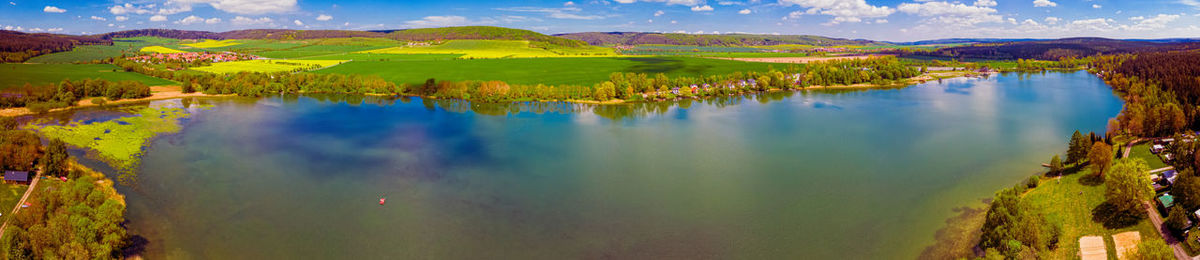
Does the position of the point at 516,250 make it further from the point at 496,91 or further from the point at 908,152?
the point at 496,91

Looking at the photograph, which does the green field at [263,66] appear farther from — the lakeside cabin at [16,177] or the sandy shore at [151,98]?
the lakeside cabin at [16,177]

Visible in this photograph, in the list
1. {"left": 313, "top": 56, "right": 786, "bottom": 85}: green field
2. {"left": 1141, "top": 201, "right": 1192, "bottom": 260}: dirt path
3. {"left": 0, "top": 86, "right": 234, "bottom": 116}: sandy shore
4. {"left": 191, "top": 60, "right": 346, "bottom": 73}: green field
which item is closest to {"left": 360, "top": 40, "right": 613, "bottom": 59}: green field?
{"left": 313, "top": 56, "right": 786, "bottom": 85}: green field

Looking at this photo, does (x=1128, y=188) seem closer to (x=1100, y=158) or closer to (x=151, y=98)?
(x=1100, y=158)

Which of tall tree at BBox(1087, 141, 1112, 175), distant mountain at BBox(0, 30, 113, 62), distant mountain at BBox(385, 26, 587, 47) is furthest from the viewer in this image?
distant mountain at BBox(385, 26, 587, 47)

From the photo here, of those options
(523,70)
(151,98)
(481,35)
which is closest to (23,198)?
(151,98)

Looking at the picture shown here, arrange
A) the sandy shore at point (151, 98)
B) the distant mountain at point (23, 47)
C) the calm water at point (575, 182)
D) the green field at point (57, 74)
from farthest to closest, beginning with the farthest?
the distant mountain at point (23, 47), the green field at point (57, 74), the sandy shore at point (151, 98), the calm water at point (575, 182)

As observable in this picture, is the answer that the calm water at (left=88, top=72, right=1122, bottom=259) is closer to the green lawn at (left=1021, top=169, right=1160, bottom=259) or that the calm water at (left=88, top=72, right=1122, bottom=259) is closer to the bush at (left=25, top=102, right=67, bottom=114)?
the green lawn at (left=1021, top=169, right=1160, bottom=259)

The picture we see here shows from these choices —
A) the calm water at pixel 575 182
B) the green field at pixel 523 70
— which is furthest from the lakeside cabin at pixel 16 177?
the green field at pixel 523 70
